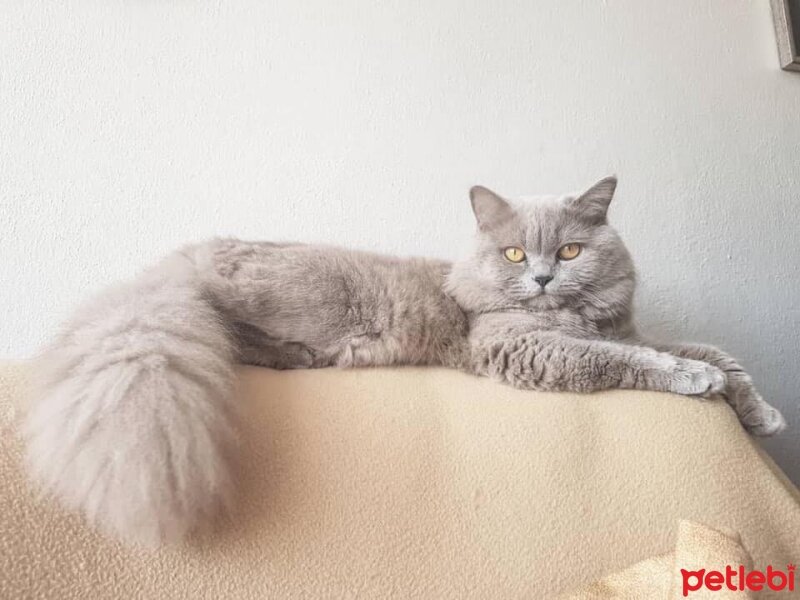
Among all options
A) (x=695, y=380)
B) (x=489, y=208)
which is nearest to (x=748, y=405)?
(x=695, y=380)

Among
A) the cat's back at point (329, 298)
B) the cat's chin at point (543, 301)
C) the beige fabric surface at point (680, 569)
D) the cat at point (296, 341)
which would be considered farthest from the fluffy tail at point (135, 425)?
the cat's chin at point (543, 301)

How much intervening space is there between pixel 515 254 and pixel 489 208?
110mm

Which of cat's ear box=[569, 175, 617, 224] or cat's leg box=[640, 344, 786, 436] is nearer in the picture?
cat's leg box=[640, 344, 786, 436]

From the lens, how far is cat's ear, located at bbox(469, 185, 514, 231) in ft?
3.65

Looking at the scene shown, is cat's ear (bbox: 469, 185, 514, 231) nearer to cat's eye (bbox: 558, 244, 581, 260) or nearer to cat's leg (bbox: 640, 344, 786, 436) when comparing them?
cat's eye (bbox: 558, 244, 581, 260)

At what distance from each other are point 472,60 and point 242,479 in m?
1.14

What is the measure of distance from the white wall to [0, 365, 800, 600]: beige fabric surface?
0.53 meters

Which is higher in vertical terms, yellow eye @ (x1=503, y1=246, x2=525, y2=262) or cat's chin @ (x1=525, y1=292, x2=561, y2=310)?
yellow eye @ (x1=503, y1=246, x2=525, y2=262)

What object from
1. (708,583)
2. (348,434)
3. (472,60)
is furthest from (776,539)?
(472,60)

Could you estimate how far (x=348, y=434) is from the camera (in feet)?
2.46

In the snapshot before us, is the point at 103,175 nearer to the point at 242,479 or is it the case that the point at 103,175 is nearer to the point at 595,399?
the point at 242,479

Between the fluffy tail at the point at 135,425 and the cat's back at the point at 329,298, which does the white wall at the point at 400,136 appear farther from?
the fluffy tail at the point at 135,425

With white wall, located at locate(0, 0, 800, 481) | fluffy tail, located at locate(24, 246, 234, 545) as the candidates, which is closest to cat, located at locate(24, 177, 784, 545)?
fluffy tail, located at locate(24, 246, 234, 545)

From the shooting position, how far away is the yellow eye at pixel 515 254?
1102mm
